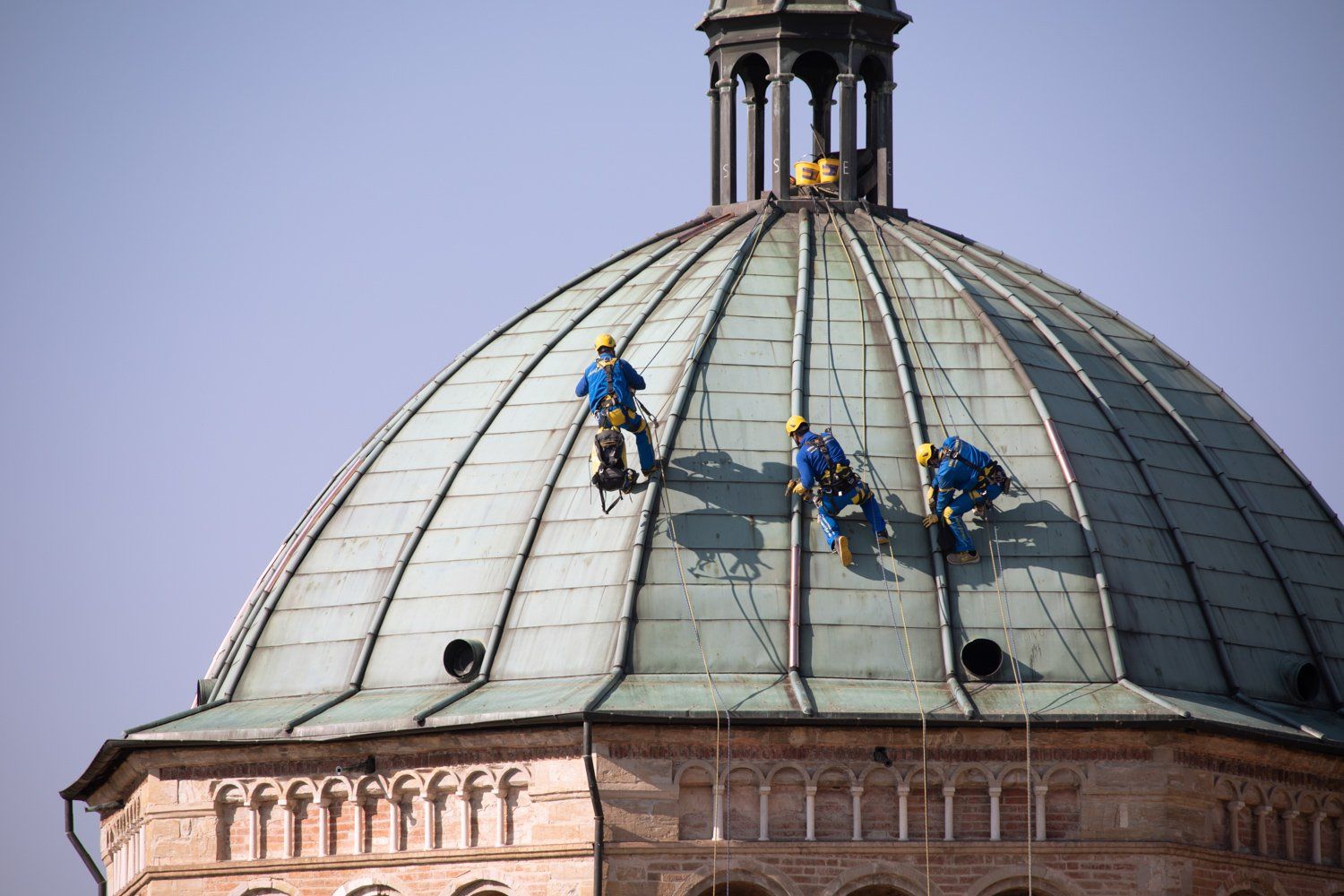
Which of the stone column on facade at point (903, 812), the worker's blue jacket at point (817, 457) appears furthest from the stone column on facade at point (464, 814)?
the worker's blue jacket at point (817, 457)

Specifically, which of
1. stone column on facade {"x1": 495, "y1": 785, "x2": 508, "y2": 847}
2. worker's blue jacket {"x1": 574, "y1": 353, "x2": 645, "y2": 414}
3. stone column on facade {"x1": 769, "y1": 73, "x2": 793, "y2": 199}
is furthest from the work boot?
stone column on facade {"x1": 769, "y1": 73, "x2": 793, "y2": 199}

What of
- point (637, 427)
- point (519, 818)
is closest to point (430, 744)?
point (519, 818)

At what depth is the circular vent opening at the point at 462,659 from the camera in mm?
61000

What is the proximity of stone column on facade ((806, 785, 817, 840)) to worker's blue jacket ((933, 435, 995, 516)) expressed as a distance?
536 centimetres

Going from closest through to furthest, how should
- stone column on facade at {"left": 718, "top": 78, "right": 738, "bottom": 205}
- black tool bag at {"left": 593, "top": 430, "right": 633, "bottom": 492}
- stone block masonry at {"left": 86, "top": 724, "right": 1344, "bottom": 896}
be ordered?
stone block masonry at {"left": 86, "top": 724, "right": 1344, "bottom": 896}, black tool bag at {"left": 593, "top": 430, "right": 633, "bottom": 492}, stone column on facade at {"left": 718, "top": 78, "right": 738, "bottom": 205}

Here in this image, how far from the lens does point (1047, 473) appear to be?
6244 cm

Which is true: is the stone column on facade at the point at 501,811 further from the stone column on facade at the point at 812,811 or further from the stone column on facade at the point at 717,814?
the stone column on facade at the point at 812,811

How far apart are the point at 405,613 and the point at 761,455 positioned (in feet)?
20.6

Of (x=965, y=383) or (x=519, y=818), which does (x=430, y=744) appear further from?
(x=965, y=383)

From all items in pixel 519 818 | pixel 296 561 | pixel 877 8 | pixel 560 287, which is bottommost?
pixel 519 818

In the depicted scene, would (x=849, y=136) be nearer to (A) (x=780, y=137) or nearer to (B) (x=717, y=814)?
(A) (x=780, y=137)

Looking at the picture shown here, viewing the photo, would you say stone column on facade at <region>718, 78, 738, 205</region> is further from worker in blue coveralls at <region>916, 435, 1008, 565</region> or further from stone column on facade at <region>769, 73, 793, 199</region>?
worker in blue coveralls at <region>916, 435, 1008, 565</region>

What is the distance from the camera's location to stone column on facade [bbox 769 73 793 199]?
69500 millimetres

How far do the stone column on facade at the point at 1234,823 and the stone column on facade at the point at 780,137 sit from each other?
15792mm
